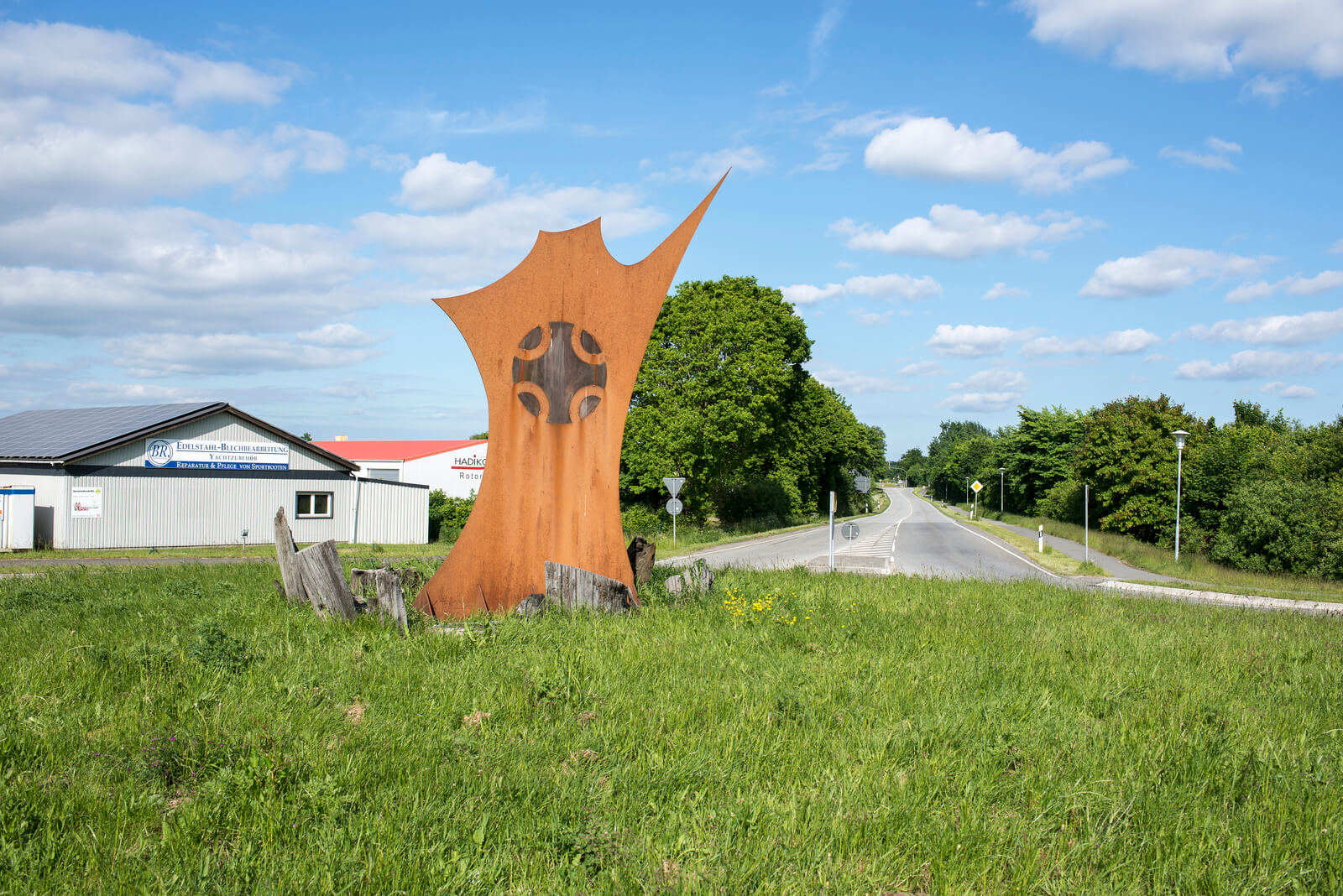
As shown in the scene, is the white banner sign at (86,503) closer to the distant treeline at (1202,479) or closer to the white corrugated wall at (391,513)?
the white corrugated wall at (391,513)

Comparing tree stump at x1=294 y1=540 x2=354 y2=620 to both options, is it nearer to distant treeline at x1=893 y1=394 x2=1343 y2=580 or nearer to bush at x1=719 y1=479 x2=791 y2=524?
distant treeline at x1=893 y1=394 x2=1343 y2=580

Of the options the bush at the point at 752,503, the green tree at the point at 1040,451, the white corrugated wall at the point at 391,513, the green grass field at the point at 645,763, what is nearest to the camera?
the green grass field at the point at 645,763

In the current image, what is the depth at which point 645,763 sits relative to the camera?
419 centimetres

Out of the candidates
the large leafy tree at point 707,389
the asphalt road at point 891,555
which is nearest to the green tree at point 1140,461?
the asphalt road at point 891,555

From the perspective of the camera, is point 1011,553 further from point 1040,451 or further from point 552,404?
point 1040,451

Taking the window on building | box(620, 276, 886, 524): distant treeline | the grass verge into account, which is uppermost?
box(620, 276, 886, 524): distant treeline

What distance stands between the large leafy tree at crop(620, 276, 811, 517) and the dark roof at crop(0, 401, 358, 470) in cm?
1173

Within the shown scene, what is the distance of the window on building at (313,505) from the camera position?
1167 inches

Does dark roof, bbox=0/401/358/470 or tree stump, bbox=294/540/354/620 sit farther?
dark roof, bbox=0/401/358/470

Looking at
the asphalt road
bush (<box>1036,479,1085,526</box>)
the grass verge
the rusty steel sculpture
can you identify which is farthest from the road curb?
bush (<box>1036,479,1085,526</box>)

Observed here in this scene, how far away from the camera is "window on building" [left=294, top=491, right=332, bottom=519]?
29.6 meters

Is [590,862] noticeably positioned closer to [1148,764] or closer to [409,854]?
[409,854]

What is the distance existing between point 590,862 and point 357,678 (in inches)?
111

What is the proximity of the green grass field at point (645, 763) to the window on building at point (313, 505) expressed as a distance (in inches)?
941
